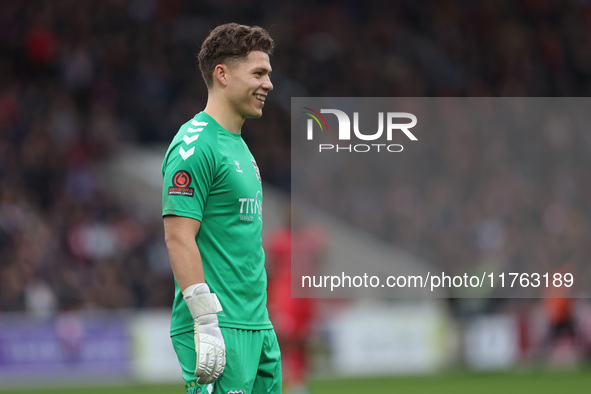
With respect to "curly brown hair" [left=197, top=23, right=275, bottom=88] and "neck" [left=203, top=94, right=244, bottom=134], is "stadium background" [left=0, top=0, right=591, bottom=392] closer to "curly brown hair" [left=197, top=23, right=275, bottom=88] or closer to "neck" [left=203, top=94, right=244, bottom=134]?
"neck" [left=203, top=94, right=244, bottom=134]

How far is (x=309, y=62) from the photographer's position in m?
19.8

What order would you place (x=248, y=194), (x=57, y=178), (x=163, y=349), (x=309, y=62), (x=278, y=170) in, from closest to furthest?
(x=248, y=194)
(x=163, y=349)
(x=57, y=178)
(x=278, y=170)
(x=309, y=62)

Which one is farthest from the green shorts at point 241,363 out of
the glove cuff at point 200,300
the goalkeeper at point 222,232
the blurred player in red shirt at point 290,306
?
the blurred player in red shirt at point 290,306

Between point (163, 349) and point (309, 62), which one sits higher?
point (309, 62)

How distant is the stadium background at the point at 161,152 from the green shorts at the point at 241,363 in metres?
6.94

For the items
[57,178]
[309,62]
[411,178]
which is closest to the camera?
[411,178]

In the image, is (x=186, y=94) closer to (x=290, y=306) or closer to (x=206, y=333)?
(x=290, y=306)

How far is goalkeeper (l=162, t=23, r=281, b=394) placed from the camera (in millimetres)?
4148

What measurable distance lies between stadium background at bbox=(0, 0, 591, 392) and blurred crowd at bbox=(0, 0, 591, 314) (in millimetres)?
36

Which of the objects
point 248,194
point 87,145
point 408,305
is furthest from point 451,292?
point 248,194

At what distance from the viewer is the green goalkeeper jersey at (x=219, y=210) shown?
13.8 feet

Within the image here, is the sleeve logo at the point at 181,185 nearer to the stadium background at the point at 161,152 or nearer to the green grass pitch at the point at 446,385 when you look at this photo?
the stadium background at the point at 161,152

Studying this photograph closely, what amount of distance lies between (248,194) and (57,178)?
13.0 m

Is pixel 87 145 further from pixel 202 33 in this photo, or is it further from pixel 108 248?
pixel 202 33
